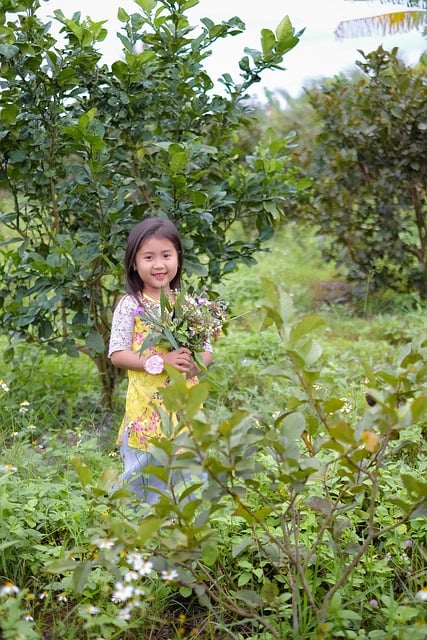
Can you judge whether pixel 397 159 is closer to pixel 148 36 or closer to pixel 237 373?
pixel 237 373

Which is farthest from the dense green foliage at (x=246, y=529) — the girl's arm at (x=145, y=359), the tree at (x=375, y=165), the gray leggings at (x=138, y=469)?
the tree at (x=375, y=165)

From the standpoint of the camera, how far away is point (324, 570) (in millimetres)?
2332

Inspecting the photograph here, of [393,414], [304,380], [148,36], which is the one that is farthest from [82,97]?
[393,414]

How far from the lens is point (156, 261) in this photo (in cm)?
294

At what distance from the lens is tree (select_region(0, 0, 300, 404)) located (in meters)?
3.36

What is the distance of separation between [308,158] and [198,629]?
5637mm

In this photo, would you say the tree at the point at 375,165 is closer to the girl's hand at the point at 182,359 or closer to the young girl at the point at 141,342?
the young girl at the point at 141,342

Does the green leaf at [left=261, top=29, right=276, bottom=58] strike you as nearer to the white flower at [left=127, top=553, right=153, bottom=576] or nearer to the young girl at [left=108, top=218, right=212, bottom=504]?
the young girl at [left=108, top=218, right=212, bottom=504]

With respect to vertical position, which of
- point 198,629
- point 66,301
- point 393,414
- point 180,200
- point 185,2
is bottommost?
point 198,629

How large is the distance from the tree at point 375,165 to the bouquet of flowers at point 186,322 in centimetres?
373

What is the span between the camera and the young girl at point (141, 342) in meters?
2.89

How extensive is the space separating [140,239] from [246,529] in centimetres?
117

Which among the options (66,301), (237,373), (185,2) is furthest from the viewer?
(237,373)

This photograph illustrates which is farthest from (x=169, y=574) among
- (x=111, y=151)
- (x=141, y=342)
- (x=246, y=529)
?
(x=111, y=151)
